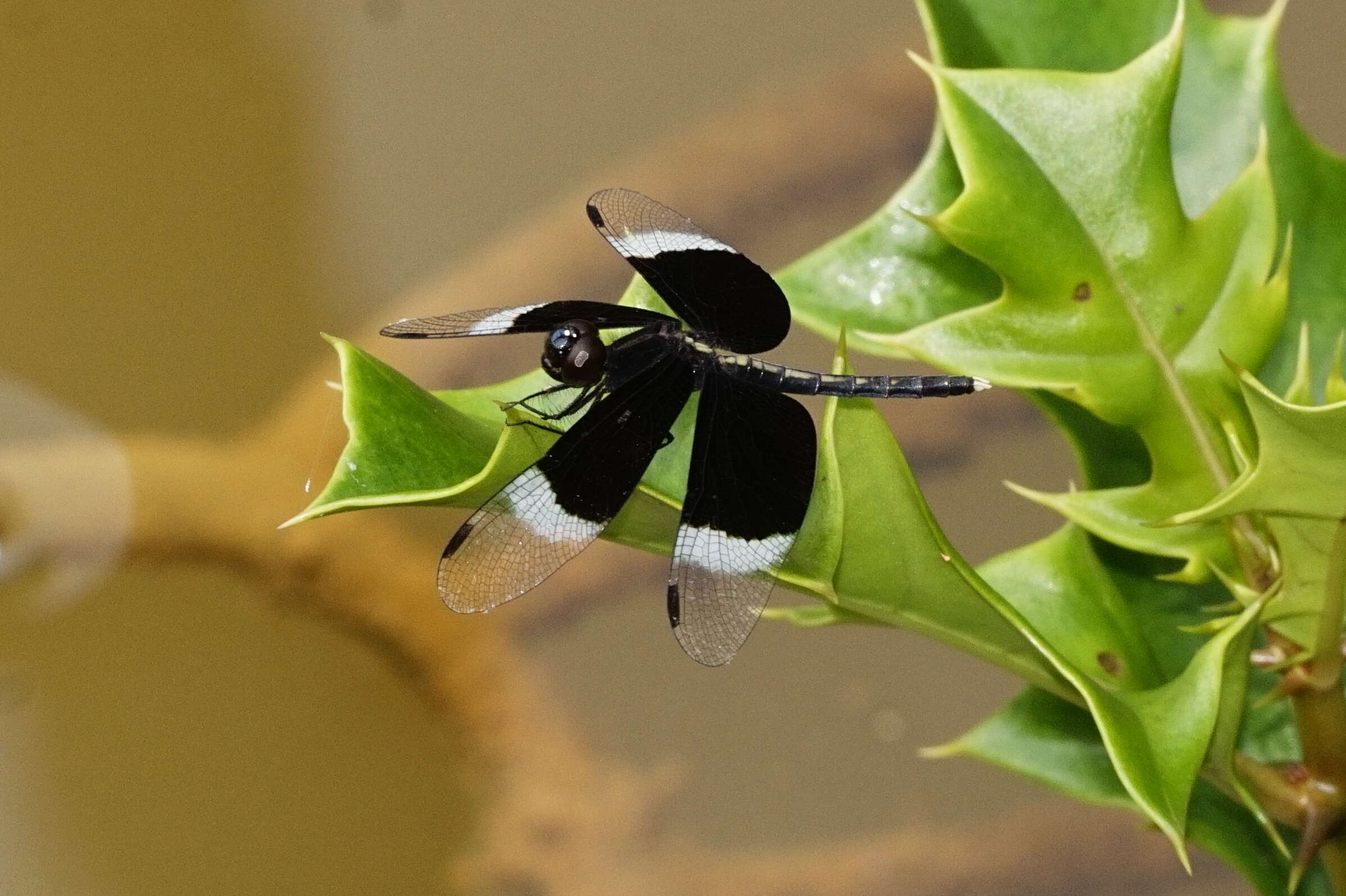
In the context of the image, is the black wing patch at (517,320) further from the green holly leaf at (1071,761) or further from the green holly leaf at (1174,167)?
the green holly leaf at (1071,761)

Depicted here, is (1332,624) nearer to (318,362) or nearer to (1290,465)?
(1290,465)

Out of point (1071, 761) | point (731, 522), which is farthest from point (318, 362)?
point (1071, 761)

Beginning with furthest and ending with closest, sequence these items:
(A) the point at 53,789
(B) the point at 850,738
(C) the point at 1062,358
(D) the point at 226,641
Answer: (B) the point at 850,738, (D) the point at 226,641, (A) the point at 53,789, (C) the point at 1062,358

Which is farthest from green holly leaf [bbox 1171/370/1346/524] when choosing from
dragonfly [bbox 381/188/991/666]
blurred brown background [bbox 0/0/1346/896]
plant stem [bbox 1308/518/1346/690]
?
blurred brown background [bbox 0/0/1346/896]

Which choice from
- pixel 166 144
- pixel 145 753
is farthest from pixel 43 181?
pixel 145 753

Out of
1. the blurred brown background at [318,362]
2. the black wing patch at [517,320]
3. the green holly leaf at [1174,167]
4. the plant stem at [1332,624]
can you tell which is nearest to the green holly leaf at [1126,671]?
the plant stem at [1332,624]

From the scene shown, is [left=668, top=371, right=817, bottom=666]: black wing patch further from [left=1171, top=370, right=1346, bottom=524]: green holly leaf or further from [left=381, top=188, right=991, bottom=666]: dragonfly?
[left=1171, top=370, right=1346, bottom=524]: green holly leaf

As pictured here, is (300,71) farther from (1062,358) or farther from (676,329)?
(1062,358)
